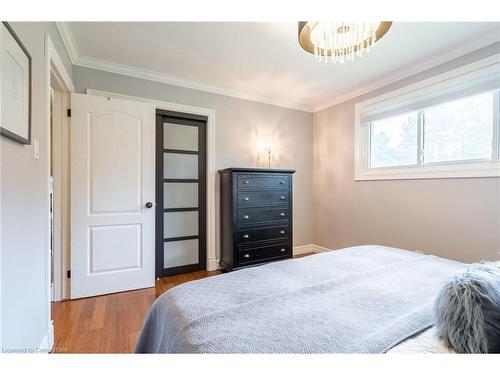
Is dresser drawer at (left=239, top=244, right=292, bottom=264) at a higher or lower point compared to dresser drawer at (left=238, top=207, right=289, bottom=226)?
lower

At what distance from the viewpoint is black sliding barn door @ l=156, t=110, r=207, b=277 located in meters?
2.74

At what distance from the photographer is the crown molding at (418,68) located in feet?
6.53

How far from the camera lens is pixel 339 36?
4.81 feet

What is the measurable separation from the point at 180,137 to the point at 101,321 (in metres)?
2.06

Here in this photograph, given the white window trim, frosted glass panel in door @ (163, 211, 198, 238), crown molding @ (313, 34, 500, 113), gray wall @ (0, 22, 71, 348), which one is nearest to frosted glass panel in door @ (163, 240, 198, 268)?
frosted glass panel in door @ (163, 211, 198, 238)

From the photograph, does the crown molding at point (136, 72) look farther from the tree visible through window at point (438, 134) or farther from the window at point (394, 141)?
the tree visible through window at point (438, 134)

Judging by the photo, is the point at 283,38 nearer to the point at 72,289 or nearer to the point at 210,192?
the point at 210,192

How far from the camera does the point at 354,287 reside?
3.59 ft

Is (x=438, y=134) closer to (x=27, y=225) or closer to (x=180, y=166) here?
(x=180, y=166)

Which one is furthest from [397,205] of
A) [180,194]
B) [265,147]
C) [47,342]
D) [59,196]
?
[59,196]

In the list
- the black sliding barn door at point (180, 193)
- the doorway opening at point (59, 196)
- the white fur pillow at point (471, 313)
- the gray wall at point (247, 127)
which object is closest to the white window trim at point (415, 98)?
the gray wall at point (247, 127)

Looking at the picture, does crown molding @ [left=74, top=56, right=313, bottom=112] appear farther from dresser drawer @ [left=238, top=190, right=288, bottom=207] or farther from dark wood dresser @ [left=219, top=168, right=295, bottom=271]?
dresser drawer @ [left=238, top=190, right=288, bottom=207]

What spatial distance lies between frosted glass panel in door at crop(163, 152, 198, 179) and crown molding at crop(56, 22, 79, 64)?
1249 millimetres
